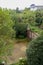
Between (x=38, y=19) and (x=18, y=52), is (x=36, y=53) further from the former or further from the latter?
(x=38, y=19)

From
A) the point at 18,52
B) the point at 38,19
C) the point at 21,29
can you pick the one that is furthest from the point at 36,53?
the point at 38,19

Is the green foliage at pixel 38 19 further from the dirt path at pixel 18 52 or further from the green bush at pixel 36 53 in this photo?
the green bush at pixel 36 53

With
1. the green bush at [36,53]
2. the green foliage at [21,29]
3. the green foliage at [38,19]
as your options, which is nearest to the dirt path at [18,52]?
the green foliage at [21,29]

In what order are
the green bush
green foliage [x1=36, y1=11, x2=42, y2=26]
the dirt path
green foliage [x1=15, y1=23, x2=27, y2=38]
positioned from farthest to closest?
green foliage [x1=36, y1=11, x2=42, y2=26] → green foliage [x1=15, y1=23, x2=27, y2=38] → the dirt path → the green bush

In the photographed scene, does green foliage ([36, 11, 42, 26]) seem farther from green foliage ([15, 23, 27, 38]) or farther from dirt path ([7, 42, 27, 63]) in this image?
dirt path ([7, 42, 27, 63])

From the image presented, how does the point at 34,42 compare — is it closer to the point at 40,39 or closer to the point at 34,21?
the point at 40,39

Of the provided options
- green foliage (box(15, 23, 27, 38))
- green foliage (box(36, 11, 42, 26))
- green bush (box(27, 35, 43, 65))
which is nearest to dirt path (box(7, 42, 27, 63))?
green foliage (box(15, 23, 27, 38))

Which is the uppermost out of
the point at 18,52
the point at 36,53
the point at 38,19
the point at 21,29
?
the point at 36,53

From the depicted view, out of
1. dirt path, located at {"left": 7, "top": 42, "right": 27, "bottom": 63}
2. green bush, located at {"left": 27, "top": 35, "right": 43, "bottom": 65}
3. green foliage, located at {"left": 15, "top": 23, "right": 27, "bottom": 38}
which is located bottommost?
dirt path, located at {"left": 7, "top": 42, "right": 27, "bottom": 63}

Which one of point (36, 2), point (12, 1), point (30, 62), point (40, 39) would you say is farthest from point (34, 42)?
point (36, 2)
